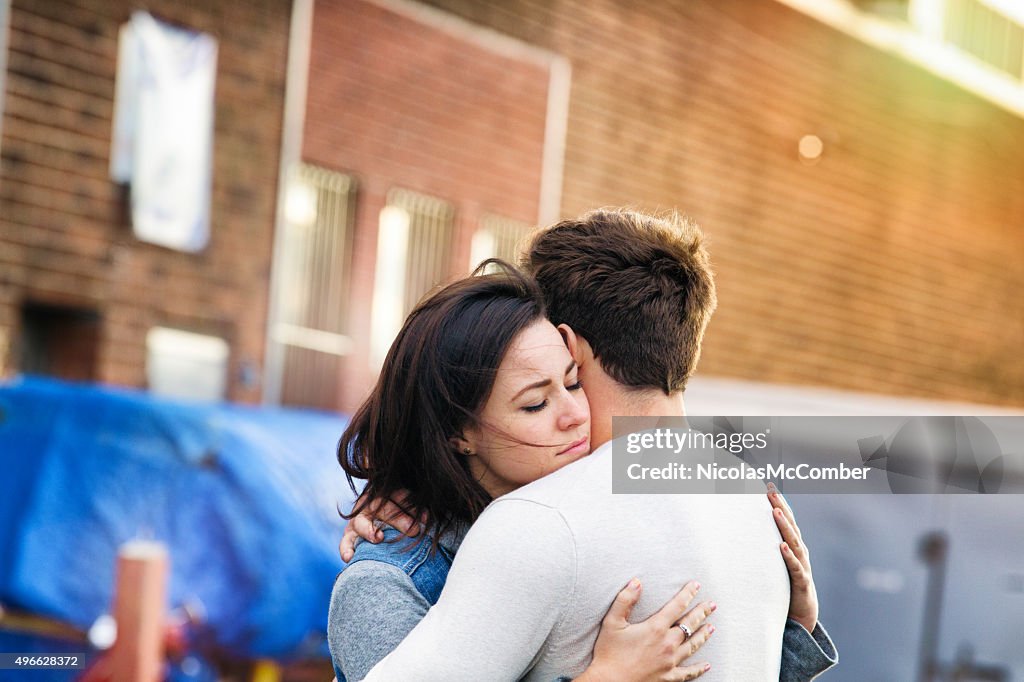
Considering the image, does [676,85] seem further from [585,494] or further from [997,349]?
[585,494]

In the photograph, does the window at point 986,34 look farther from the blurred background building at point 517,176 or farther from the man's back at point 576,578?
the man's back at point 576,578

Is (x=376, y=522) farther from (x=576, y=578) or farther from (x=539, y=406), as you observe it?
(x=576, y=578)

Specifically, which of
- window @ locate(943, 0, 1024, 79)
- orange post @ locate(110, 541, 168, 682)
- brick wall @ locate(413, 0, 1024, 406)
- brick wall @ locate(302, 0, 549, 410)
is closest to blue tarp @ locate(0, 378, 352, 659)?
orange post @ locate(110, 541, 168, 682)

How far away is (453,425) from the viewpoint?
2.36m

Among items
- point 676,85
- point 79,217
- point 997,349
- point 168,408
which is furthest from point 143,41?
point 997,349

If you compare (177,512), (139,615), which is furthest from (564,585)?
(177,512)

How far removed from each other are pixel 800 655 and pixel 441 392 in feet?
2.79

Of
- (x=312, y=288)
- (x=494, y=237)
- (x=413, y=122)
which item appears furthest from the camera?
(x=494, y=237)

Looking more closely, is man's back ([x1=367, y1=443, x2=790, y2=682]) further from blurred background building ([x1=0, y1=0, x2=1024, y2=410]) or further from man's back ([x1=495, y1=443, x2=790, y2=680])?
blurred background building ([x1=0, y1=0, x2=1024, y2=410])

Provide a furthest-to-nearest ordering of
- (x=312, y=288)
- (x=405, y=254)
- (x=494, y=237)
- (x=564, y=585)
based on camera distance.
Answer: (x=494, y=237) < (x=405, y=254) < (x=312, y=288) < (x=564, y=585)

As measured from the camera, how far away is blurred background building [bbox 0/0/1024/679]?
29.5ft

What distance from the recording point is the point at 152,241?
9.27 metres

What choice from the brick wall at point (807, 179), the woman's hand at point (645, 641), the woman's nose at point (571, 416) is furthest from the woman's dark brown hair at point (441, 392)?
the brick wall at point (807, 179)

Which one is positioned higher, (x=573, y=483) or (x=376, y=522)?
(x=573, y=483)
